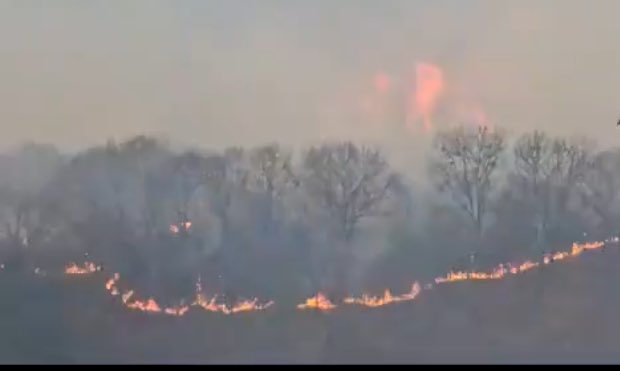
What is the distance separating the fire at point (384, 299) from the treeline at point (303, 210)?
47 mm

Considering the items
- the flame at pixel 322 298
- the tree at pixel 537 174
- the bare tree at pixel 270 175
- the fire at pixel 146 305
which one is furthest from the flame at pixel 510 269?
the fire at pixel 146 305

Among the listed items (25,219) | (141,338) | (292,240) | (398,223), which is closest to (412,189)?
(398,223)

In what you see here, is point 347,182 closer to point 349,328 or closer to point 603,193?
point 349,328

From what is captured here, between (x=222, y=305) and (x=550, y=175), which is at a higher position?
(x=550, y=175)

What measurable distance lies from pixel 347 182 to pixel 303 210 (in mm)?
196

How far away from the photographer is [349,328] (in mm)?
4324

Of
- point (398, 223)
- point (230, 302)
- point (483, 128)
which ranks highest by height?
point (483, 128)

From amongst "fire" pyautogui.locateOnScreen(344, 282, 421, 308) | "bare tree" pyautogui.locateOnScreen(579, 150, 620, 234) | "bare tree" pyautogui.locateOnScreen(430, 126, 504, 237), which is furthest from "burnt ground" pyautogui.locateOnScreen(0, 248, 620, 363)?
"bare tree" pyautogui.locateOnScreen(430, 126, 504, 237)

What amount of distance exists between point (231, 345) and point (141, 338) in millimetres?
335

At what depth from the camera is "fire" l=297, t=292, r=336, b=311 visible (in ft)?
14.1

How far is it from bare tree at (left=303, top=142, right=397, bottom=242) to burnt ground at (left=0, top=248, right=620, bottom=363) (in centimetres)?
36

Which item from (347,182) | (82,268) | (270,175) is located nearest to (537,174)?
(347,182)

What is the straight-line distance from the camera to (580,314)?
432cm
